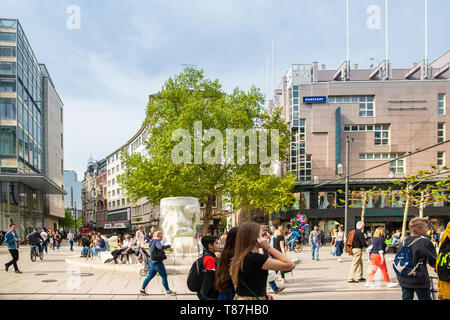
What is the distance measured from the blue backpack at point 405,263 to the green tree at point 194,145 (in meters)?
25.1

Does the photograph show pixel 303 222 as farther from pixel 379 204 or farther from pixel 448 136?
pixel 448 136

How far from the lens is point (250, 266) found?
14.5 feet

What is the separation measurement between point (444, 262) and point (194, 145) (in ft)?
89.1

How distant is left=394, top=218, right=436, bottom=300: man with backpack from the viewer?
634 centimetres

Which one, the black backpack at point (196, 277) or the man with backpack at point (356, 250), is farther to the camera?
the man with backpack at point (356, 250)

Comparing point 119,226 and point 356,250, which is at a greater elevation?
point 356,250

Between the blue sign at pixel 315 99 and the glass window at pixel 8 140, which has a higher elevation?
the blue sign at pixel 315 99

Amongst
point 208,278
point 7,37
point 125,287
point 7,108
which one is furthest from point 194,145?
point 208,278

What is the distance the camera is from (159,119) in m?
35.4

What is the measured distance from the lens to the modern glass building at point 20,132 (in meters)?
42.0

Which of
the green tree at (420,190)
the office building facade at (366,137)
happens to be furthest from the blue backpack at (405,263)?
the office building facade at (366,137)

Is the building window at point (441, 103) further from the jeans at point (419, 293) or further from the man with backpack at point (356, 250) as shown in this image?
the jeans at point (419, 293)

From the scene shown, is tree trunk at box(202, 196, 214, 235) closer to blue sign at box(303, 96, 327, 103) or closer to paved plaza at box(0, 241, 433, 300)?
paved plaza at box(0, 241, 433, 300)

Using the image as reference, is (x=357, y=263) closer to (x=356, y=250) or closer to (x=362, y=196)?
(x=356, y=250)
